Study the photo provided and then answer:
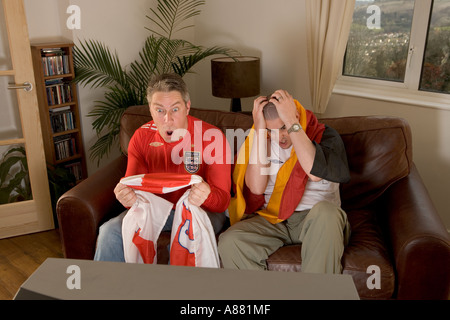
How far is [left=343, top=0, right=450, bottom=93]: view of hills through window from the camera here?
8.60ft

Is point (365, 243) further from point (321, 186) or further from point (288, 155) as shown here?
point (288, 155)

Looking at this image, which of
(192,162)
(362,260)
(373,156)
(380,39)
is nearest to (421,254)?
(362,260)

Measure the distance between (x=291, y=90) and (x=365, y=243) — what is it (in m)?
1.60

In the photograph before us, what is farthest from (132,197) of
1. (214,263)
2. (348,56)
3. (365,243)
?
(348,56)

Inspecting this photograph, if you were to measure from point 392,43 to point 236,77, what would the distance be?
3.43 feet

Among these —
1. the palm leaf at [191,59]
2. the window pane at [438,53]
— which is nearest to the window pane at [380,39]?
the window pane at [438,53]

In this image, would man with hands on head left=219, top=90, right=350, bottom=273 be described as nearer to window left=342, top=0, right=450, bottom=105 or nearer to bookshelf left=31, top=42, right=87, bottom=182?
window left=342, top=0, right=450, bottom=105

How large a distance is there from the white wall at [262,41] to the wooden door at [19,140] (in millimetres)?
446

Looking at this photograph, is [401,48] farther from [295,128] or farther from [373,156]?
[295,128]

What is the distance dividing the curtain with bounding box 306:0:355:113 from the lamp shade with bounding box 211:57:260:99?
39 cm

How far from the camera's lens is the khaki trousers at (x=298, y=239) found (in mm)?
1696

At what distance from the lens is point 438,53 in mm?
2652

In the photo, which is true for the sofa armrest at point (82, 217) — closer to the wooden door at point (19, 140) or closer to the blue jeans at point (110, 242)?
the blue jeans at point (110, 242)

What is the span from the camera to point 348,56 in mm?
3041
